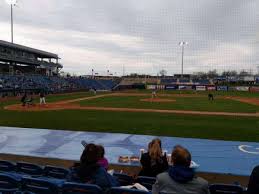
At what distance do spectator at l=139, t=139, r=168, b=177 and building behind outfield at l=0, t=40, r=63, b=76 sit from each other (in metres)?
60.4

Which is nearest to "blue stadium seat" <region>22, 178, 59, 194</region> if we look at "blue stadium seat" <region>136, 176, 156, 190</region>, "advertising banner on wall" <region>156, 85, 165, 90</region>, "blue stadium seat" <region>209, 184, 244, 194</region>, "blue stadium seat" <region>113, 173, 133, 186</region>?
"blue stadium seat" <region>113, 173, 133, 186</region>

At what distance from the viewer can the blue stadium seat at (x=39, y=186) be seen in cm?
478

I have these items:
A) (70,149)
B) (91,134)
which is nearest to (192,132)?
(91,134)

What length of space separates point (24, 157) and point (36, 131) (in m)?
9.09

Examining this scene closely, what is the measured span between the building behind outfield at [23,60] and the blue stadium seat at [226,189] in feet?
202

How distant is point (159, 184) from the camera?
170 inches

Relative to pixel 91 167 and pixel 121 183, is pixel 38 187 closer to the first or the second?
pixel 91 167

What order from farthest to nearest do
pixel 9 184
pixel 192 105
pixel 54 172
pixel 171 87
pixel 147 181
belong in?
pixel 171 87
pixel 192 105
pixel 54 172
pixel 147 181
pixel 9 184

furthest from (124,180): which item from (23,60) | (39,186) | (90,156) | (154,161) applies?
(23,60)

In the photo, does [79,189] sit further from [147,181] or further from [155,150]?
[155,150]

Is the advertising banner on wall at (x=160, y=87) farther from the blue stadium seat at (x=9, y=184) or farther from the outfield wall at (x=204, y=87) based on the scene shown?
the blue stadium seat at (x=9, y=184)

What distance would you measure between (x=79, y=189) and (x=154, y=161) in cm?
171

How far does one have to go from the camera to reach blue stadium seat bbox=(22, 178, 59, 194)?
478 centimetres

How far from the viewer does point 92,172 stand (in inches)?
188
